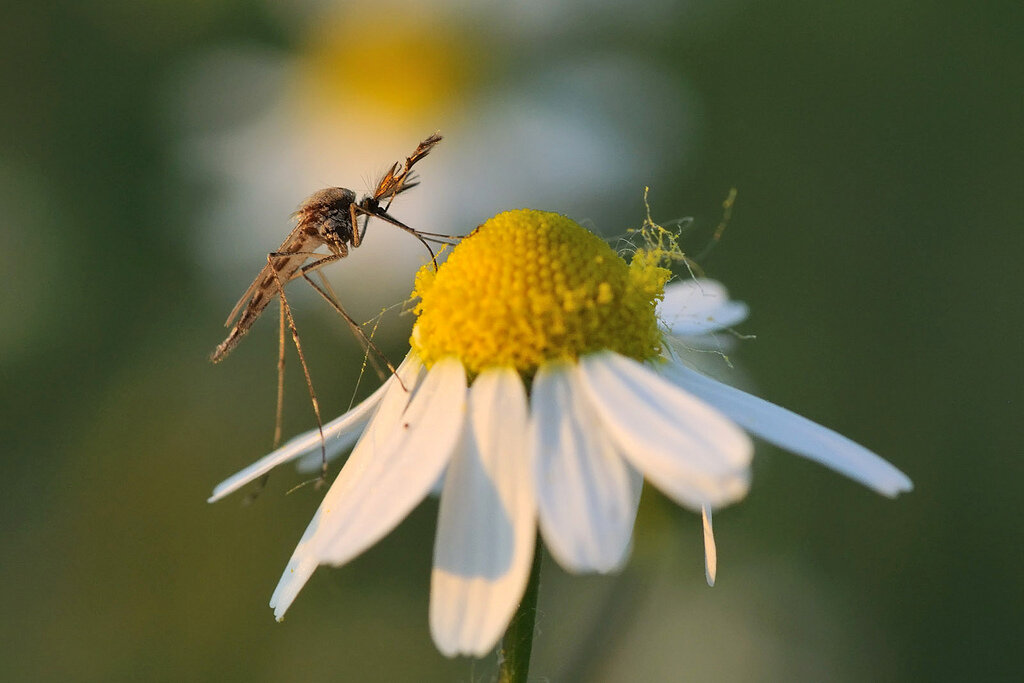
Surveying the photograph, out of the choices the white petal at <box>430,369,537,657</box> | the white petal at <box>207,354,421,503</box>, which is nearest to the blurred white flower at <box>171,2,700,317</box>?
the white petal at <box>207,354,421,503</box>

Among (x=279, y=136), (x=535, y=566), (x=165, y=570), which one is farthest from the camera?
(x=279, y=136)

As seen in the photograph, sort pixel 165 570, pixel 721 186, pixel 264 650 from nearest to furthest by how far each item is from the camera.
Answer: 1. pixel 264 650
2. pixel 165 570
3. pixel 721 186

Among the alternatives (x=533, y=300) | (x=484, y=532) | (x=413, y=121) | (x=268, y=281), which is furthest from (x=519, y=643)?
(x=413, y=121)

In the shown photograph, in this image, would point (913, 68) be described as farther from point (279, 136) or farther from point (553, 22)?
point (279, 136)

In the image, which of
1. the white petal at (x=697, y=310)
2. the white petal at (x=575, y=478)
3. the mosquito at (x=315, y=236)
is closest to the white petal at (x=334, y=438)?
the mosquito at (x=315, y=236)

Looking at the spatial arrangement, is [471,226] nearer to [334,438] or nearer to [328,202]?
[328,202]

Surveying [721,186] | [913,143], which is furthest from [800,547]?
[913,143]
